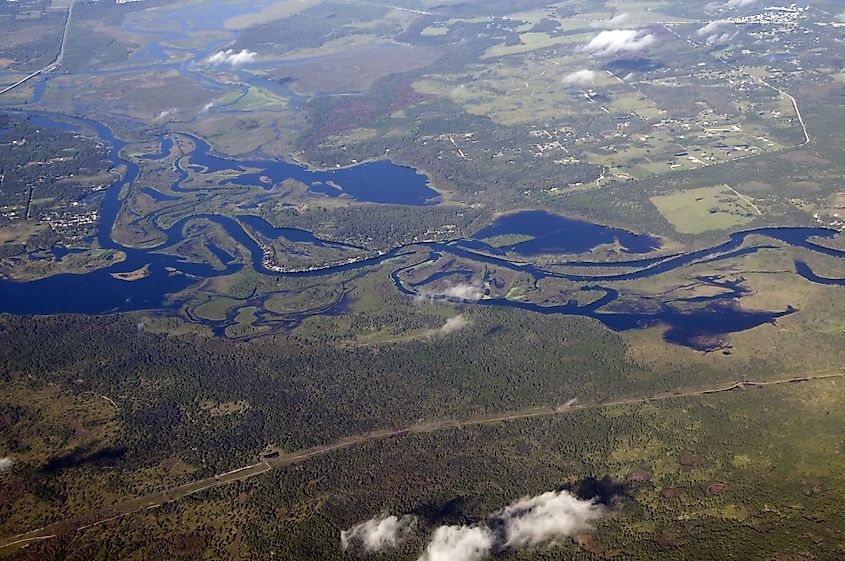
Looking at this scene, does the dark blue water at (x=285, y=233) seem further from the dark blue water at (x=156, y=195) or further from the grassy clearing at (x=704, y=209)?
the grassy clearing at (x=704, y=209)

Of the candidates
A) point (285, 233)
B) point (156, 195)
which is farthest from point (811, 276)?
point (156, 195)

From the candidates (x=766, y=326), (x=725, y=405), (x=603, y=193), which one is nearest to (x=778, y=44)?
(x=603, y=193)

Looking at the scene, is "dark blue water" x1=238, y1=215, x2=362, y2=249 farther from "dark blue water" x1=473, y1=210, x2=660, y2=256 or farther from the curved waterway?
"dark blue water" x1=473, y1=210, x2=660, y2=256

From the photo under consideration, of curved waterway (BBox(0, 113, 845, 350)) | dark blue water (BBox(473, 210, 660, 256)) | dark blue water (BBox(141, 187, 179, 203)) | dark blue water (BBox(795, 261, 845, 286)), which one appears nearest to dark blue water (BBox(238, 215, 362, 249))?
curved waterway (BBox(0, 113, 845, 350))

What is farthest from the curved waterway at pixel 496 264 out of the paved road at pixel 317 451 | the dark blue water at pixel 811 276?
the paved road at pixel 317 451

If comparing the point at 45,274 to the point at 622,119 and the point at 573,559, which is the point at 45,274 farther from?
the point at 622,119

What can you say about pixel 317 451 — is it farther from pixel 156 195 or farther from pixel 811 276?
pixel 156 195
